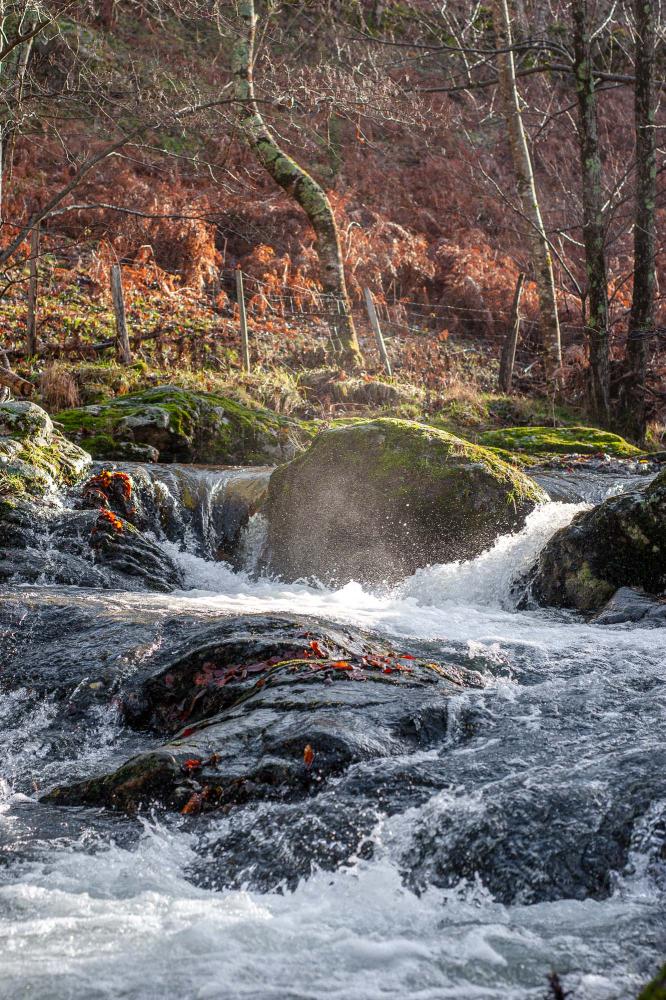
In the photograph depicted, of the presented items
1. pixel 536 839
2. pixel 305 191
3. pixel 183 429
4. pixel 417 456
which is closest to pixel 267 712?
pixel 536 839

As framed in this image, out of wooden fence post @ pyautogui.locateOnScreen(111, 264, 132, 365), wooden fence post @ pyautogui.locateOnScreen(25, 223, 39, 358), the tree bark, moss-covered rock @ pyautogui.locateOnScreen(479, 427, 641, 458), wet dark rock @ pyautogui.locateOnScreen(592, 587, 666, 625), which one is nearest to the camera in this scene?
wet dark rock @ pyautogui.locateOnScreen(592, 587, 666, 625)

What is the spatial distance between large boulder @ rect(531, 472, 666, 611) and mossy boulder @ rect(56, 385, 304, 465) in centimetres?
478

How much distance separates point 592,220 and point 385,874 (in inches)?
464

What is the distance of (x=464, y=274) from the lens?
18.7 metres

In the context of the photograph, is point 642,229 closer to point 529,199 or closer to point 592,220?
point 592,220

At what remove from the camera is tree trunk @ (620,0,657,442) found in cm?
1170

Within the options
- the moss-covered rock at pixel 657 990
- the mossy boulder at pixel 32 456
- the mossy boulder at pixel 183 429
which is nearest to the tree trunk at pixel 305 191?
the mossy boulder at pixel 183 429

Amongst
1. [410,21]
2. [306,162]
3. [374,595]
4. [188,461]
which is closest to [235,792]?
[374,595]

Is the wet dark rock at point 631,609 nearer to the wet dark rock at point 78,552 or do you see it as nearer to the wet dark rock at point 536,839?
the wet dark rock at point 536,839

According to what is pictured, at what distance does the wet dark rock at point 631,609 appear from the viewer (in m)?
5.61

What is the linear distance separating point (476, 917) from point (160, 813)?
1230 mm

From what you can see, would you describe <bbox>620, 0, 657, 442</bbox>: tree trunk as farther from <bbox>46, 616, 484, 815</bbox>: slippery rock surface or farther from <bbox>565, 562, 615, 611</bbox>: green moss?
<bbox>46, 616, 484, 815</bbox>: slippery rock surface

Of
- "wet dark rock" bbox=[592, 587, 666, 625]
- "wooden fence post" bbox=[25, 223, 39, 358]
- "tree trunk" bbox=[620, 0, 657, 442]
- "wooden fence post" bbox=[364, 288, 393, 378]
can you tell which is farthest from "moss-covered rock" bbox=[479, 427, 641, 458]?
"wooden fence post" bbox=[25, 223, 39, 358]

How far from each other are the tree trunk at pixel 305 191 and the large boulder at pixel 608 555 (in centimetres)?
890
